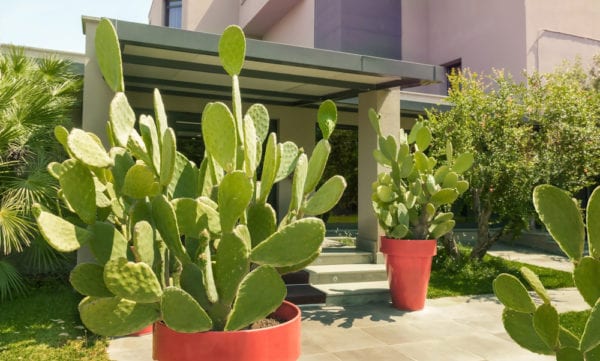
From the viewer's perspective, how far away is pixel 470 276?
8195mm

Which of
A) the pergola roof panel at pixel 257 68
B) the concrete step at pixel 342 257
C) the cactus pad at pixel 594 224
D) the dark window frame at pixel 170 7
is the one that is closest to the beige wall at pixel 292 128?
the pergola roof panel at pixel 257 68

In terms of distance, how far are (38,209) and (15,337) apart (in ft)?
12.1

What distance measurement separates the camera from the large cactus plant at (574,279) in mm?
1414

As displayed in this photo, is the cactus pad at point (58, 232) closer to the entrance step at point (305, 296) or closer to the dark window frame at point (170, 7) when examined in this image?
the entrance step at point (305, 296)

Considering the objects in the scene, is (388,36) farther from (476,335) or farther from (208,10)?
(476,335)

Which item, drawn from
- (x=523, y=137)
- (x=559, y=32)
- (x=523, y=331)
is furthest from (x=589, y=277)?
(x=559, y=32)

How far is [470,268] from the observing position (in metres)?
8.47

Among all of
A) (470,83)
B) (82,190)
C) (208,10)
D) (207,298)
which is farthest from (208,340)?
(208,10)

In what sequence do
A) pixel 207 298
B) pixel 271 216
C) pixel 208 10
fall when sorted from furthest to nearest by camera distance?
pixel 208 10
pixel 271 216
pixel 207 298

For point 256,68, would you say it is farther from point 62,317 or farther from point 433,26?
point 433,26

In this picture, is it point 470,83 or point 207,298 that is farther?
point 470,83

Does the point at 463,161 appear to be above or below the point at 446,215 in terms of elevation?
above

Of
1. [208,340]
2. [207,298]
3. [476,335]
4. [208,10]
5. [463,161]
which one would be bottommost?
[476,335]

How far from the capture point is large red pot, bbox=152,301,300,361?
2119 mm
